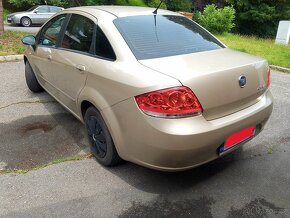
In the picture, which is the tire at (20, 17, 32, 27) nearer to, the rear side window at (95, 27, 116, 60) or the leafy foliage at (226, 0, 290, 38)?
the rear side window at (95, 27, 116, 60)

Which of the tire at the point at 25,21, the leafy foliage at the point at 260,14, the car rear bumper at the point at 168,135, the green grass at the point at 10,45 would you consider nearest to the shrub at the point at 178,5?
the leafy foliage at the point at 260,14

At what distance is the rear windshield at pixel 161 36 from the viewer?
297 cm

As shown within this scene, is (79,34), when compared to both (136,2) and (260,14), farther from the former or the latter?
(260,14)

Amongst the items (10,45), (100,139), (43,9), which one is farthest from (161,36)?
(43,9)


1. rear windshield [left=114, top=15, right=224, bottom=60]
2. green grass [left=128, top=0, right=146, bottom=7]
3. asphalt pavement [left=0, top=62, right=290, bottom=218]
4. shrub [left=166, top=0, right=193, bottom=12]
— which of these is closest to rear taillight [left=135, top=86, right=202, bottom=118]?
rear windshield [left=114, top=15, right=224, bottom=60]

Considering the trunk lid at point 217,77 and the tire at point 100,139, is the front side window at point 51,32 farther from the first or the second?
the trunk lid at point 217,77

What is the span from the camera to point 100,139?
326cm

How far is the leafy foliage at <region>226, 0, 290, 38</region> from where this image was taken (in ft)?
91.4

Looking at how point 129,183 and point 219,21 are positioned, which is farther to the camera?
point 219,21

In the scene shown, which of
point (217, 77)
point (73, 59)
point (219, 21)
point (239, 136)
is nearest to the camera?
point (217, 77)

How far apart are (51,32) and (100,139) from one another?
196cm

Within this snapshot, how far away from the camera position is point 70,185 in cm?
303

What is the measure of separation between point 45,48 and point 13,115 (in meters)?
1.14

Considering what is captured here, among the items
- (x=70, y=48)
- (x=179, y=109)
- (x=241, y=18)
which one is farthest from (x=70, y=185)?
(x=241, y=18)
